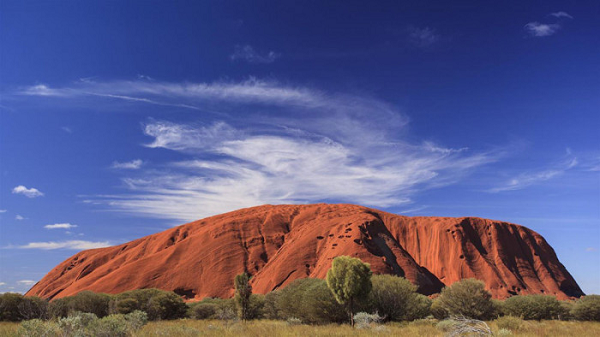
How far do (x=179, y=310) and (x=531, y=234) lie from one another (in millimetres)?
105458

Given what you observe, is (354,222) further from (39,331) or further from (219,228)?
(39,331)

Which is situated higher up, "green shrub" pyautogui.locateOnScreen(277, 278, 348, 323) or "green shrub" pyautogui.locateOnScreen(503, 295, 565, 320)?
"green shrub" pyautogui.locateOnScreen(277, 278, 348, 323)

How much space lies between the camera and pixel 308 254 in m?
72.7

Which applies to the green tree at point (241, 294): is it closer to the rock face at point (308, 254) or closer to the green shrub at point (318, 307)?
the green shrub at point (318, 307)

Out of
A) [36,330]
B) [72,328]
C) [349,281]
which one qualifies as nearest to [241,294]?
[349,281]

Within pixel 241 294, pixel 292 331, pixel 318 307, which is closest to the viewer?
pixel 292 331

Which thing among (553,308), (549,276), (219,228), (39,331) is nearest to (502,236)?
(549,276)

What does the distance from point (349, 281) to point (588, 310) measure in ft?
94.5

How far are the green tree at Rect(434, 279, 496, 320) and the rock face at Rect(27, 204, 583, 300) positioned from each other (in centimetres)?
3259

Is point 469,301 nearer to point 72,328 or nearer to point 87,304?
point 72,328

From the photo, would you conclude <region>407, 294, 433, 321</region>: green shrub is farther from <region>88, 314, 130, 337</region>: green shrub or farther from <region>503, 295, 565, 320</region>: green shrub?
<region>88, 314, 130, 337</region>: green shrub

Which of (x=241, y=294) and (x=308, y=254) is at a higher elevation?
(x=308, y=254)

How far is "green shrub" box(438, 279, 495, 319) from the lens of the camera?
28359 mm

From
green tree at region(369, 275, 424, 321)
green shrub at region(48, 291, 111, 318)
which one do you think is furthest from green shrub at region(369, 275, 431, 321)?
green shrub at region(48, 291, 111, 318)
